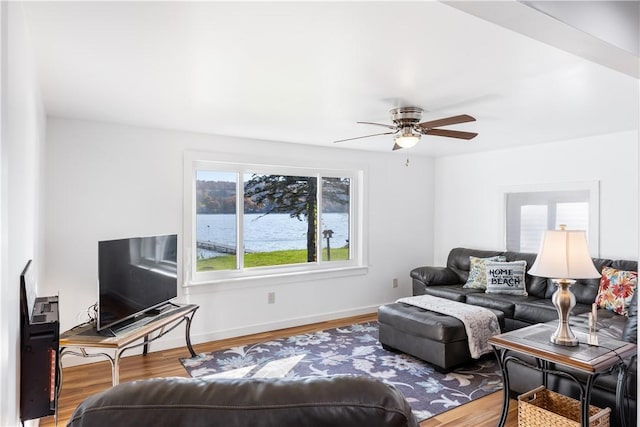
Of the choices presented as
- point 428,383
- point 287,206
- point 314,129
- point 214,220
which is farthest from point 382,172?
point 428,383

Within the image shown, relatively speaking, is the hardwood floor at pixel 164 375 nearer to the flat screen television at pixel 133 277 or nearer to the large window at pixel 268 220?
the flat screen television at pixel 133 277

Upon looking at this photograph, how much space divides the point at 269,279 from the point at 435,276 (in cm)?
211

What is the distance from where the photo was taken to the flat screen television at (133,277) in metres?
3.08

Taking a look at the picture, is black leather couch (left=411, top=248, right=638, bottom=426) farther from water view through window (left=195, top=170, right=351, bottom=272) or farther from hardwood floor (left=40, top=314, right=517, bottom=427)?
water view through window (left=195, top=170, right=351, bottom=272)

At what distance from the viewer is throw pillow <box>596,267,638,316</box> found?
3811mm

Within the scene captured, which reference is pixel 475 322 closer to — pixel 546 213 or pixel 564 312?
pixel 564 312

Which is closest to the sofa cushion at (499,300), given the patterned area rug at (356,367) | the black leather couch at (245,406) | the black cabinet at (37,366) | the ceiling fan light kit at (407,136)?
the patterned area rug at (356,367)

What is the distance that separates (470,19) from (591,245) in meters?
3.82

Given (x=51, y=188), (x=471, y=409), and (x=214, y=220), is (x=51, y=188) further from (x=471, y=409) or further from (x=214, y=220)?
(x=471, y=409)

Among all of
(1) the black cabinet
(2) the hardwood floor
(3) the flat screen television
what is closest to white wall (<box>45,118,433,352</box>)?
(2) the hardwood floor

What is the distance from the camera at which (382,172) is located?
5867mm

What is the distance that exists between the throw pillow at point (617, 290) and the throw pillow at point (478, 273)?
113 cm

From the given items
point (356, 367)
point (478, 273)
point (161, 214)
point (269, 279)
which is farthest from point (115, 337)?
point (478, 273)

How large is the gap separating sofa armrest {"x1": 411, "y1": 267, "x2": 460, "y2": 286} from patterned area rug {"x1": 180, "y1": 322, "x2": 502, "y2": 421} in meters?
1.17
